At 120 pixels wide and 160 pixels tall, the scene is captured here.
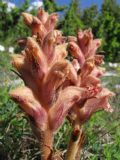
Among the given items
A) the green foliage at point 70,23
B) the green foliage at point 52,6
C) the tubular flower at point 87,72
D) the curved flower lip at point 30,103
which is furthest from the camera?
the green foliage at point 52,6

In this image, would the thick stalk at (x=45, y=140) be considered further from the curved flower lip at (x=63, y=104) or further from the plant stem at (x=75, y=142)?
the plant stem at (x=75, y=142)

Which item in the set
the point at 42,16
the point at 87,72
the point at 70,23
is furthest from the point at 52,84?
the point at 70,23

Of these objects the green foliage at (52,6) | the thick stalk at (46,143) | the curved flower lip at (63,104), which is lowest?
the thick stalk at (46,143)

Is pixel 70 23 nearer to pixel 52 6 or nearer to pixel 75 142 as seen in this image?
pixel 52 6

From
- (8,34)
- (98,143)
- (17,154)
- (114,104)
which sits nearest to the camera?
(17,154)

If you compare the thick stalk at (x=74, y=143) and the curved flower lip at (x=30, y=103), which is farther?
the thick stalk at (x=74, y=143)

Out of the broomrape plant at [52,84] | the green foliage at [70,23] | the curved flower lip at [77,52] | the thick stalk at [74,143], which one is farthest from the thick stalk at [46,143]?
the green foliage at [70,23]

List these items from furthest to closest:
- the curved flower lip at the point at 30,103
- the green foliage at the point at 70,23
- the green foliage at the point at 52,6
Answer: the green foliage at the point at 52,6
the green foliage at the point at 70,23
the curved flower lip at the point at 30,103

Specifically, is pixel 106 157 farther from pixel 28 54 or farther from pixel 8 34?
pixel 8 34

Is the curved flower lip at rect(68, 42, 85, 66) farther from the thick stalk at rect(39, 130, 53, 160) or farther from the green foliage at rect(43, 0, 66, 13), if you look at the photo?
the green foliage at rect(43, 0, 66, 13)

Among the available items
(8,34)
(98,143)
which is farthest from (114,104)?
(8,34)
